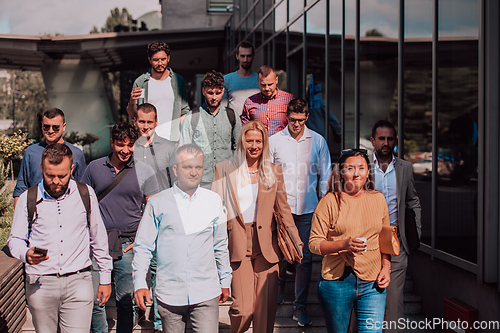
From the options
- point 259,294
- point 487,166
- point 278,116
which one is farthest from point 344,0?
point 259,294

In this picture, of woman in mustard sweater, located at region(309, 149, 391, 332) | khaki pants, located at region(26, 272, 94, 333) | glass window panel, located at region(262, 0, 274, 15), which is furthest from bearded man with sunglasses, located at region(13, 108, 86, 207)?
glass window panel, located at region(262, 0, 274, 15)

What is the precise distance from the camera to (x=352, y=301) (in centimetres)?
367

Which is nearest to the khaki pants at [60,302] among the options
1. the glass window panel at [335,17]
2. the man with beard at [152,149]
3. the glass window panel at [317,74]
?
the man with beard at [152,149]

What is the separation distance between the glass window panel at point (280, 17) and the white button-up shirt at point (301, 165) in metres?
6.43

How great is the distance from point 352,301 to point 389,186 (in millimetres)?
1264

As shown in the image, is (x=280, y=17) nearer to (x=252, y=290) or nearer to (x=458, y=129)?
(x=458, y=129)

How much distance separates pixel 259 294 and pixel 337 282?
2.73 feet

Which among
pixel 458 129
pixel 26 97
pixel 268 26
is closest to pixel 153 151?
pixel 458 129

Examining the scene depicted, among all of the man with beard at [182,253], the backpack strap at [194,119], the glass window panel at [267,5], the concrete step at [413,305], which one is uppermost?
the glass window panel at [267,5]

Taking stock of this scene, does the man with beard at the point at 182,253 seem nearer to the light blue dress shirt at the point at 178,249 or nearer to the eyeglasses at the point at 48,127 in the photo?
the light blue dress shirt at the point at 178,249

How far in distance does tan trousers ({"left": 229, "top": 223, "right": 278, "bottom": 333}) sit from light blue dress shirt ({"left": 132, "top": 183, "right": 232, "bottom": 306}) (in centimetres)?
58

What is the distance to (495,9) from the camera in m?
4.69
